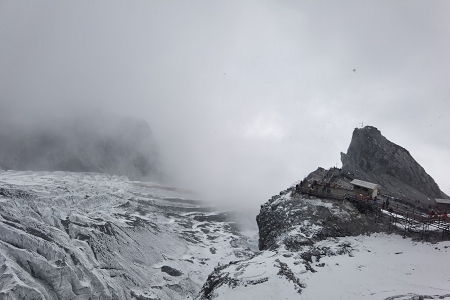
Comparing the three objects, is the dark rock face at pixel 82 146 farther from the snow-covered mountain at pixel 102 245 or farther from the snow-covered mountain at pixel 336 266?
the snow-covered mountain at pixel 336 266

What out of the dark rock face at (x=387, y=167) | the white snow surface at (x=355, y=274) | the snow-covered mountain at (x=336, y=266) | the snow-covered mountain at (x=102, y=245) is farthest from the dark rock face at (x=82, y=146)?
the white snow surface at (x=355, y=274)

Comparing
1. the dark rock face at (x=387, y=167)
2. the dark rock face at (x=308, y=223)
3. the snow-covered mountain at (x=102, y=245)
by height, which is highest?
the dark rock face at (x=387, y=167)

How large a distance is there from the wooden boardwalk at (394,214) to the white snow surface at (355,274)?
3.16 m

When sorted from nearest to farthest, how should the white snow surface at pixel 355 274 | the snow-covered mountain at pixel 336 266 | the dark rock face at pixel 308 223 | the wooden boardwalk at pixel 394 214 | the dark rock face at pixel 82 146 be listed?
the white snow surface at pixel 355 274, the snow-covered mountain at pixel 336 266, the wooden boardwalk at pixel 394 214, the dark rock face at pixel 308 223, the dark rock face at pixel 82 146

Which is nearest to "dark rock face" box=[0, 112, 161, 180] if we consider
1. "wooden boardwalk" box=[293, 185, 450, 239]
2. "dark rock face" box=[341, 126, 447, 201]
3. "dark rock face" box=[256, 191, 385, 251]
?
"dark rock face" box=[341, 126, 447, 201]

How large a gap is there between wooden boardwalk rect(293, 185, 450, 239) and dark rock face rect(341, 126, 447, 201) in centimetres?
2799

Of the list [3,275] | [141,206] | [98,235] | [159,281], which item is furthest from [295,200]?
[141,206]

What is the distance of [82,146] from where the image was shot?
13650cm

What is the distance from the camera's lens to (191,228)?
89375 millimetres

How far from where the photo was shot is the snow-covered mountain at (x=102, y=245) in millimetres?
46250

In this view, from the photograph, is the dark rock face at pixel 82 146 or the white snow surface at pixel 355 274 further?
the dark rock face at pixel 82 146

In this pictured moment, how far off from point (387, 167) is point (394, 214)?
42303mm

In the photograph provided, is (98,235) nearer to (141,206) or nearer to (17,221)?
(17,221)

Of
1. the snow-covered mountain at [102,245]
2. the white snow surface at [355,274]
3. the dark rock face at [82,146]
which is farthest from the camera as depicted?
the dark rock face at [82,146]
